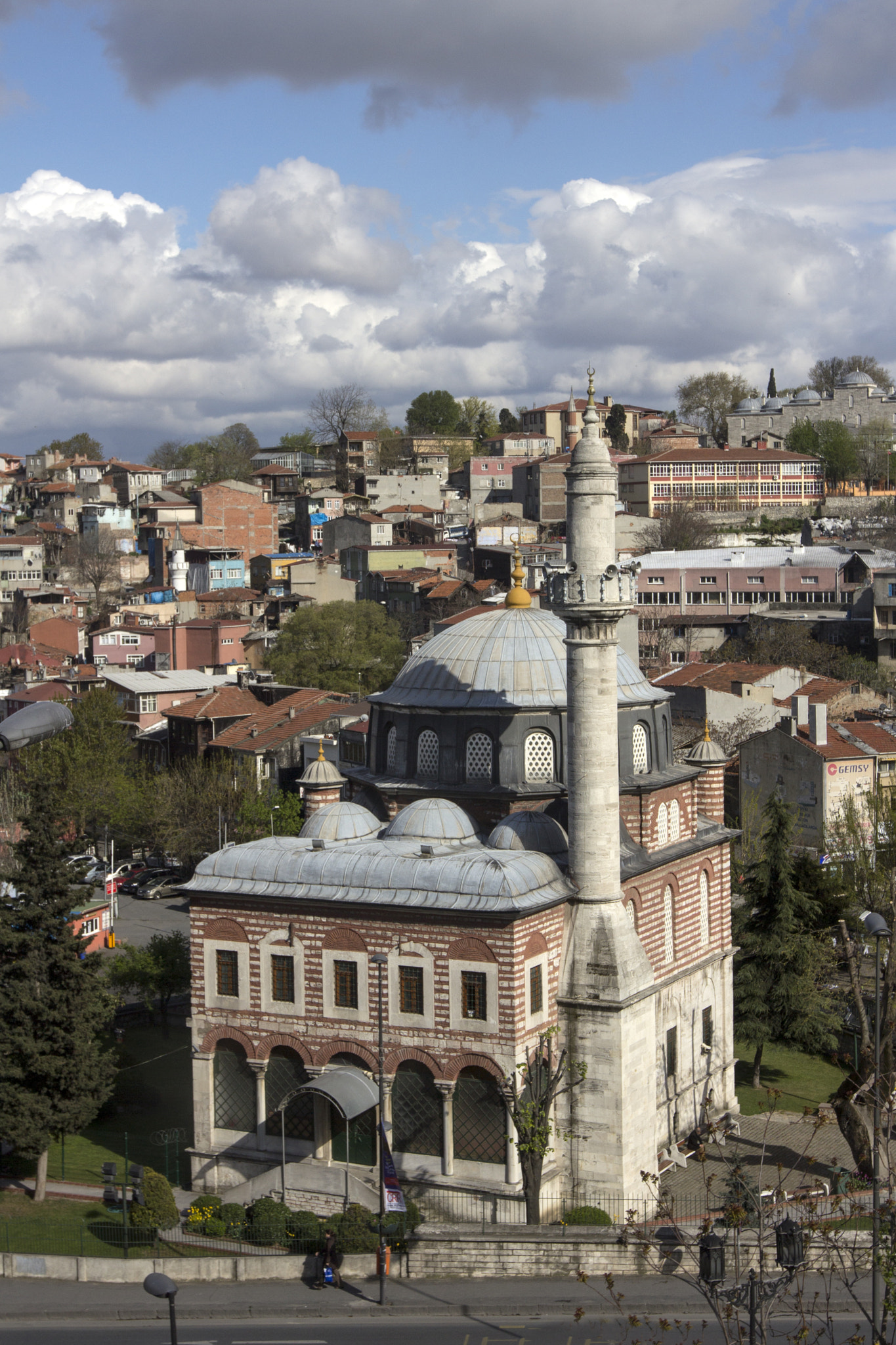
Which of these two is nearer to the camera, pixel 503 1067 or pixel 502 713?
pixel 503 1067

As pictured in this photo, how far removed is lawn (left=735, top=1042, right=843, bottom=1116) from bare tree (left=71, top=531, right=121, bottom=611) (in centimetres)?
6841

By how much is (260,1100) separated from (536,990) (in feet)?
17.5

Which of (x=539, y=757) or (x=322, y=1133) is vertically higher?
(x=539, y=757)

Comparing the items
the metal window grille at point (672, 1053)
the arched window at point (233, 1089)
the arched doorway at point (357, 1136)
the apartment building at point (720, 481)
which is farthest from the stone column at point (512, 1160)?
the apartment building at point (720, 481)

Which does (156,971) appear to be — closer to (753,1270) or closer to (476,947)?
(476,947)

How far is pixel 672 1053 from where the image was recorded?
30.2 meters

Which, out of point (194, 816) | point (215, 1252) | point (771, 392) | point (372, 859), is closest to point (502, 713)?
point (372, 859)

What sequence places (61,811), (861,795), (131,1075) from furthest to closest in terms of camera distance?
(861,795) → (131,1075) → (61,811)

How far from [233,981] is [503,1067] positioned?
5.24 meters

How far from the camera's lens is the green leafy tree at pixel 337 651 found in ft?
237

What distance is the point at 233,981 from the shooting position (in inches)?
1091

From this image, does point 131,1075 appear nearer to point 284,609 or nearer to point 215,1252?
point 215,1252

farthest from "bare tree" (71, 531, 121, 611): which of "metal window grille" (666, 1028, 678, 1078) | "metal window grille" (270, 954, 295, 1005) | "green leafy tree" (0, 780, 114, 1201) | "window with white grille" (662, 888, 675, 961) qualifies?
"metal window grille" (270, 954, 295, 1005)

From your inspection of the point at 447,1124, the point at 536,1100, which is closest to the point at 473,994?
the point at 536,1100
